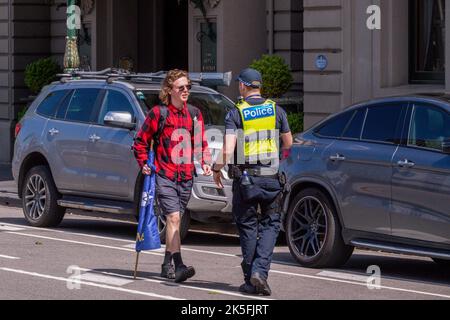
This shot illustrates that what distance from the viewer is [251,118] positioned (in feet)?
35.2

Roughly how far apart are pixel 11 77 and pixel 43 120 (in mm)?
12597

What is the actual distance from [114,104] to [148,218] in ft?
13.7

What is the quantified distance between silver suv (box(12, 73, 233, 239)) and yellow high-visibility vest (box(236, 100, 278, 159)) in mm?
3339

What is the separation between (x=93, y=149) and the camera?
15.3 meters

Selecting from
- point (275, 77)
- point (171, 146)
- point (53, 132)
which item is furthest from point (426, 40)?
point (171, 146)

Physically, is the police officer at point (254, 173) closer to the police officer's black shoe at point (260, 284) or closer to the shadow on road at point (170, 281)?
the police officer's black shoe at point (260, 284)

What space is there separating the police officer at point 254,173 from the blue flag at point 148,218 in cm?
89

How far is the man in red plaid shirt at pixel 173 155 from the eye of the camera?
446 inches

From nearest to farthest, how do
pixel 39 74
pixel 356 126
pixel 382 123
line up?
pixel 382 123, pixel 356 126, pixel 39 74

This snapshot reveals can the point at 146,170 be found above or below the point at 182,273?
above

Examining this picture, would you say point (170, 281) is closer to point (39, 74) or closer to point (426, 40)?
point (426, 40)
